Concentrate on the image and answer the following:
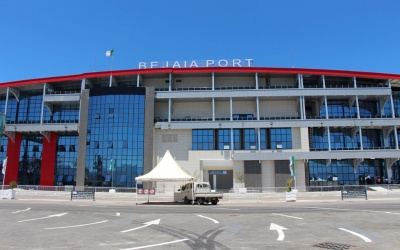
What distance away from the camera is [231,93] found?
53.7m

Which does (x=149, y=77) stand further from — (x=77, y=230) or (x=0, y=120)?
(x=77, y=230)

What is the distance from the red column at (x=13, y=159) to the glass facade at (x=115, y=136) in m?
14.5

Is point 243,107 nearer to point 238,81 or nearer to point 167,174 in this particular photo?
point 238,81

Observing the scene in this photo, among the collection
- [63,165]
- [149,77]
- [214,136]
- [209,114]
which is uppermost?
[149,77]

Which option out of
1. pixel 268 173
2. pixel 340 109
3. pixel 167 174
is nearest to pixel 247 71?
pixel 268 173

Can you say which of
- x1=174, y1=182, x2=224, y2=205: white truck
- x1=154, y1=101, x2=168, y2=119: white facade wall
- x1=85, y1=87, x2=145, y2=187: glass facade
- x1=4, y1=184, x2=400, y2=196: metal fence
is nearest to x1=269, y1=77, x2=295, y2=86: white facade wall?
x1=154, y1=101, x2=168, y2=119: white facade wall

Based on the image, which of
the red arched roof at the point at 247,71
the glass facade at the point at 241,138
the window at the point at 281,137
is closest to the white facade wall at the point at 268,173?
the glass facade at the point at 241,138

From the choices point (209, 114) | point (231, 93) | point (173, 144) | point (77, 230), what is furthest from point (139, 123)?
point (77, 230)

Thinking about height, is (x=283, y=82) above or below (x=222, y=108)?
above

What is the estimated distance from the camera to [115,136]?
52.0 m

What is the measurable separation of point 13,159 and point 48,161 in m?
6.47

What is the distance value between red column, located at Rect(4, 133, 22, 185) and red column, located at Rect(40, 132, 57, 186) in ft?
15.1

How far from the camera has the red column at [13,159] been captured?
56.9 m

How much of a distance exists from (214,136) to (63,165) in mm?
25389
